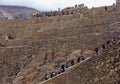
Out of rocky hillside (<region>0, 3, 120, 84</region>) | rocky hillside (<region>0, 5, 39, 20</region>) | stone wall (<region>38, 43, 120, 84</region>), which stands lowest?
rocky hillside (<region>0, 5, 39, 20</region>)

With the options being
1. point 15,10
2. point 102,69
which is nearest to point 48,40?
point 102,69

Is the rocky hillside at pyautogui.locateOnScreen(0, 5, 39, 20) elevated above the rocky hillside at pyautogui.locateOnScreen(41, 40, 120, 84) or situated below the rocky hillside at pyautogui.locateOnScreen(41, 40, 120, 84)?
below

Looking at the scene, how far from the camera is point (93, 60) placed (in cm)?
1106

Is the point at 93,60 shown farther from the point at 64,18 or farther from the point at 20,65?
the point at 64,18

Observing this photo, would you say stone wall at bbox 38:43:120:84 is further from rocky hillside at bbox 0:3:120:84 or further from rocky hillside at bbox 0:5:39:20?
rocky hillside at bbox 0:5:39:20

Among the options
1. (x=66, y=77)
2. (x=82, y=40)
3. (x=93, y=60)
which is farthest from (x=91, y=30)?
(x=93, y=60)

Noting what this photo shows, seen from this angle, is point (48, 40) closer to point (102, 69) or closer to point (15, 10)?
point (102, 69)

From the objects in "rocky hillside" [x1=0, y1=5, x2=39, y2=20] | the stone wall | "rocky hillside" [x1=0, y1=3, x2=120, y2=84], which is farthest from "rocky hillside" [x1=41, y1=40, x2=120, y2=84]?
"rocky hillside" [x1=0, y1=5, x2=39, y2=20]

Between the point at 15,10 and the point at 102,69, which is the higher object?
the point at 102,69

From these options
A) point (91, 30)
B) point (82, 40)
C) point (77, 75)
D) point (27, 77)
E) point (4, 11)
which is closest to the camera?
point (77, 75)

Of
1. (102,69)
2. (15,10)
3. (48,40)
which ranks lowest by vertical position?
(15,10)

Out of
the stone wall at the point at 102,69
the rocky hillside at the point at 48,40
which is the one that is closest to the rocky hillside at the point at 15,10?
the rocky hillside at the point at 48,40

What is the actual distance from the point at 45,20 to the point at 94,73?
2559 cm

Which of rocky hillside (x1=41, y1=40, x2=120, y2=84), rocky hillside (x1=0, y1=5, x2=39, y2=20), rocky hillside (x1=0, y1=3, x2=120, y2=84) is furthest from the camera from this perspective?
rocky hillside (x1=0, y1=5, x2=39, y2=20)
